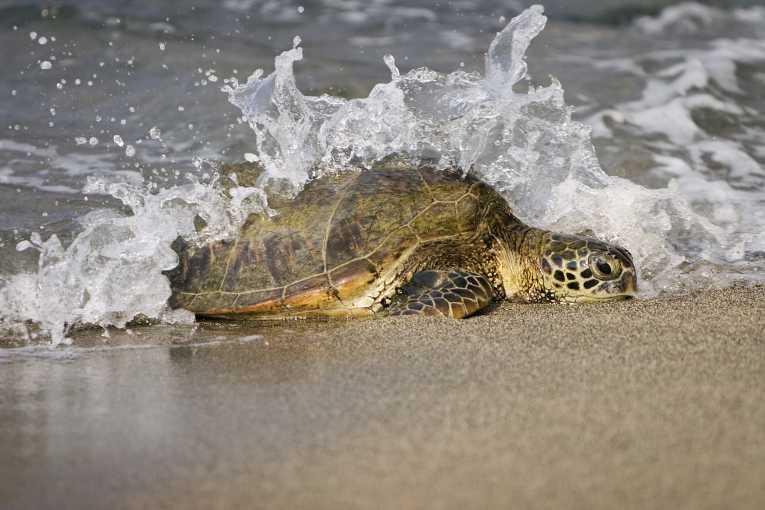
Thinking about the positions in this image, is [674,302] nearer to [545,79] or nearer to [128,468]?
[128,468]

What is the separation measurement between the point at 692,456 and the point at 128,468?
1.46 metres

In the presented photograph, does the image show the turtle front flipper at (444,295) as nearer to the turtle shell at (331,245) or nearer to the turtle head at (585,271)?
the turtle shell at (331,245)

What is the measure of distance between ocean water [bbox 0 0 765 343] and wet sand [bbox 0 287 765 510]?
92 centimetres

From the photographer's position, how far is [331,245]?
13.9 ft

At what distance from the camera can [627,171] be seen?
266 inches

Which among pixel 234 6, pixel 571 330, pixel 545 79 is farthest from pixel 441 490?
pixel 234 6

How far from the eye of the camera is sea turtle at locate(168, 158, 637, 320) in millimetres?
4199

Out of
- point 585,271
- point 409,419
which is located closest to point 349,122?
point 585,271

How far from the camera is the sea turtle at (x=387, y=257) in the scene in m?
4.20

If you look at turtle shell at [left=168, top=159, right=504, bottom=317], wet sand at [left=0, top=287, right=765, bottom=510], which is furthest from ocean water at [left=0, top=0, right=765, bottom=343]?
wet sand at [left=0, top=287, right=765, bottom=510]

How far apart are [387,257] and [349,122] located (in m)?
0.92

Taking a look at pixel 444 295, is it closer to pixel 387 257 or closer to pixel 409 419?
pixel 387 257

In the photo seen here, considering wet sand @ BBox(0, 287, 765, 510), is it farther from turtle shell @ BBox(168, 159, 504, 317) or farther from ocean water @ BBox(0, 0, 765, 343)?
ocean water @ BBox(0, 0, 765, 343)

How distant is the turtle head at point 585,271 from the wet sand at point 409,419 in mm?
561
